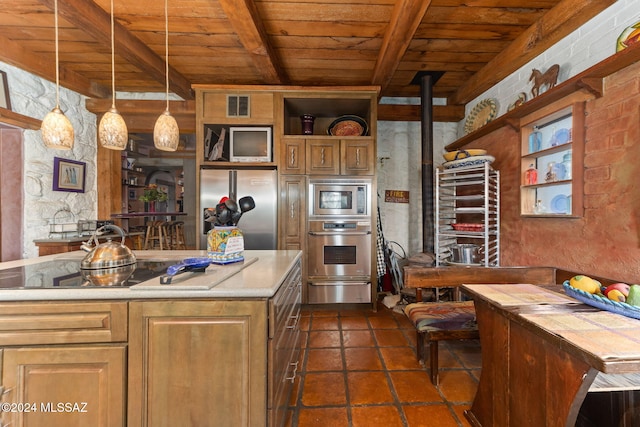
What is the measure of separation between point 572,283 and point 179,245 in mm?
5668

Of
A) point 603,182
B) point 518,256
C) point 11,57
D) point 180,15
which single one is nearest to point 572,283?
point 603,182

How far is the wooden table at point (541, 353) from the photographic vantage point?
0.83m

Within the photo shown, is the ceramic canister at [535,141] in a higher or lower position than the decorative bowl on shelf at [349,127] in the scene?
lower

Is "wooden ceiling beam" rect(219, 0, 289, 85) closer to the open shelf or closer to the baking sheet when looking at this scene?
the baking sheet

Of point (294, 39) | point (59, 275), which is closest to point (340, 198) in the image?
point (294, 39)

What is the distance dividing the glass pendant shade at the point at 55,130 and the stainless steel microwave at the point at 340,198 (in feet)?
6.89

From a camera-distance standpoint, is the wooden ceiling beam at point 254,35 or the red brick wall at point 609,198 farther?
the wooden ceiling beam at point 254,35

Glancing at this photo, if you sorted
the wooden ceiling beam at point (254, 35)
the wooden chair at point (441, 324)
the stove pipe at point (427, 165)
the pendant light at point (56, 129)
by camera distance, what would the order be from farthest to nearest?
the stove pipe at point (427, 165)
the wooden ceiling beam at point (254, 35)
the wooden chair at point (441, 324)
the pendant light at point (56, 129)

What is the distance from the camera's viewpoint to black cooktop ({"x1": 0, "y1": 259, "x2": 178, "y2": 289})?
1.11 meters

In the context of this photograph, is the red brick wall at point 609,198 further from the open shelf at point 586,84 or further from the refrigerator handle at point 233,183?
the refrigerator handle at point 233,183

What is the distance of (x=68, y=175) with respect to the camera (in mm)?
3141

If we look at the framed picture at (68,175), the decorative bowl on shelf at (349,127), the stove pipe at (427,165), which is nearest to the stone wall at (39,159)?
the framed picture at (68,175)

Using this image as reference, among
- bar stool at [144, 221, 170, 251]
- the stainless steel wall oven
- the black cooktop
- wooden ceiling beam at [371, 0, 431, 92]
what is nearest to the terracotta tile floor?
the stainless steel wall oven

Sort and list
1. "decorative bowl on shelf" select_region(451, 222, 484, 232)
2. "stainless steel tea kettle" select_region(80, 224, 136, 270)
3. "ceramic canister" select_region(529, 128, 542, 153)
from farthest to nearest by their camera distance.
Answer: "decorative bowl on shelf" select_region(451, 222, 484, 232), "ceramic canister" select_region(529, 128, 542, 153), "stainless steel tea kettle" select_region(80, 224, 136, 270)
